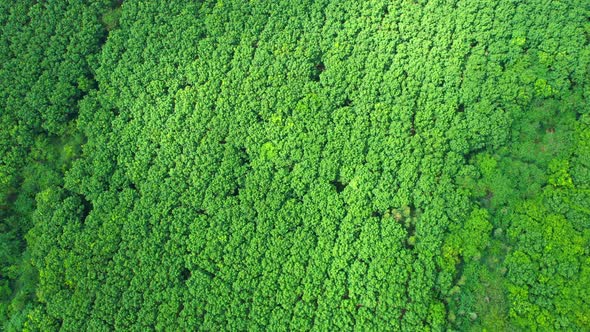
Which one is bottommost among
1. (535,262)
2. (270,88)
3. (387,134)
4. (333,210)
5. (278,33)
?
(535,262)

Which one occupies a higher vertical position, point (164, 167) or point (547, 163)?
point (164, 167)

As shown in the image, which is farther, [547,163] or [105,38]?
[105,38]

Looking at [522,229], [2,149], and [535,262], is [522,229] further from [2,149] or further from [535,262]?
[2,149]

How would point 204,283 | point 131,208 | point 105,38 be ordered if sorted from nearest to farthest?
point 204,283
point 131,208
point 105,38

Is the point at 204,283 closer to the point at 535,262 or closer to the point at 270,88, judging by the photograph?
the point at 270,88

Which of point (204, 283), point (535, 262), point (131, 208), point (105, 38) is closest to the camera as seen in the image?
point (535, 262)

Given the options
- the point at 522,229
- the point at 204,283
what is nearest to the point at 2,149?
the point at 204,283
